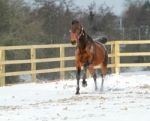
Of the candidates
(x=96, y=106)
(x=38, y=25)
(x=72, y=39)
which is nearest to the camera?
(x=96, y=106)

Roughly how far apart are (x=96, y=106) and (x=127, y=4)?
5100cm

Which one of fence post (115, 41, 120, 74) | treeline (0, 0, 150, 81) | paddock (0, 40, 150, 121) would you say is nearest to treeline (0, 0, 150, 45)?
treeline (0, 0, 150, 81)

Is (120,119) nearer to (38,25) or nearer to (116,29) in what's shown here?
(38,25)

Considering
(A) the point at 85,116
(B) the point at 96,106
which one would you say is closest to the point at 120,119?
(A) the point at 85,116

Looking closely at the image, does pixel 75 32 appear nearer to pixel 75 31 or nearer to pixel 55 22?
pixel 75 31

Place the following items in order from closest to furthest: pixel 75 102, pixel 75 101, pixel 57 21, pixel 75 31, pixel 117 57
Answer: pixel 75 102
pixel 75 101
pixel 75 31
pixel 117 57
pixel 57 21

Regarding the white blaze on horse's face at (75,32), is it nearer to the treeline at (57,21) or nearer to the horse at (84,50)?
the horse at (84,50)

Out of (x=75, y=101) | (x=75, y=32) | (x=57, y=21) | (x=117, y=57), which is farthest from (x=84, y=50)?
(x=57, y=21)

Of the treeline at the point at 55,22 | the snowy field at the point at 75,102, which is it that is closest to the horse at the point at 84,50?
the snowy field at the point at 75,102

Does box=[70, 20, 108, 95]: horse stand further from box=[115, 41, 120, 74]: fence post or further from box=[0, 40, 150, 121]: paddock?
box=[115, 41, 120, 74]: fence post

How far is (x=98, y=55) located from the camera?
56.3 ft

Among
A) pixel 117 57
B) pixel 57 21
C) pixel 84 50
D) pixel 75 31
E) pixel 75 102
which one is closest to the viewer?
pixel 75 102

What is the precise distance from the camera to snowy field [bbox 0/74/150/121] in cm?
1064

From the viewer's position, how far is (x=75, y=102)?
521 inches
